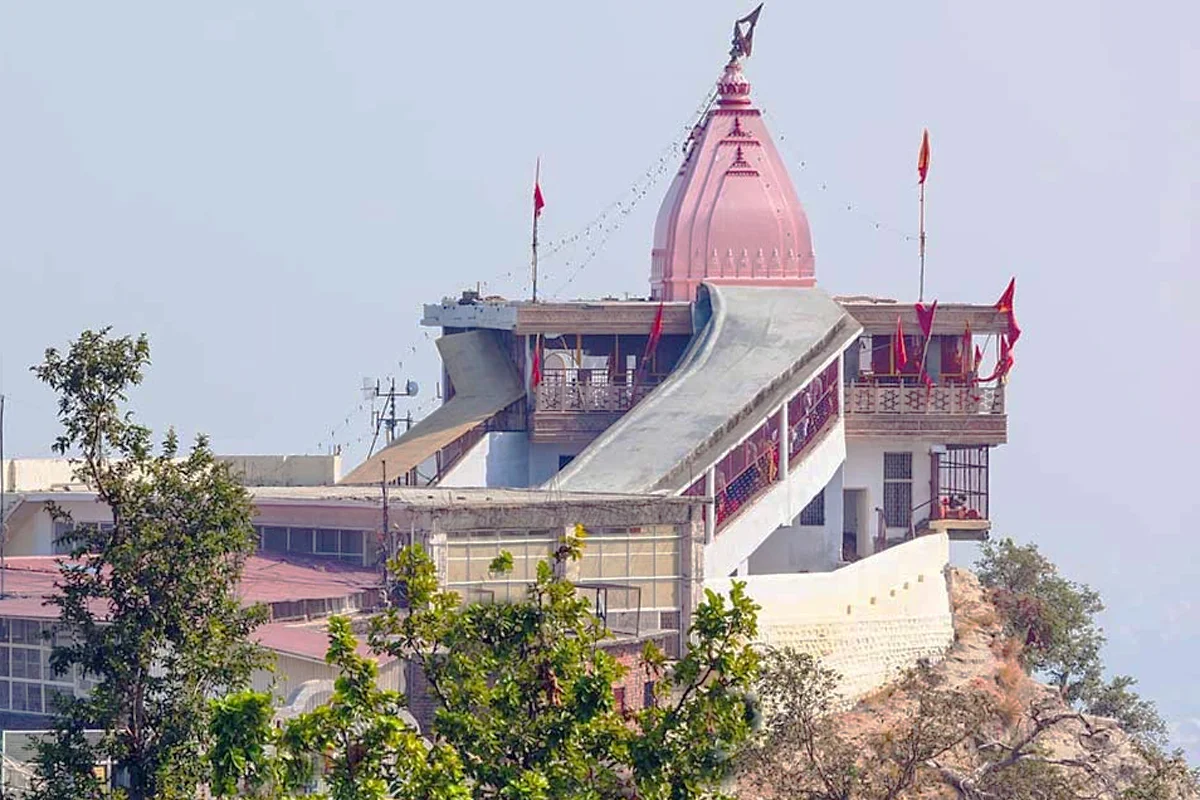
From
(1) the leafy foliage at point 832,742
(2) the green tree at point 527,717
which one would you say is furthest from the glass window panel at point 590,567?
(2) the green tree at point 527,717

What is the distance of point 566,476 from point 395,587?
23.7 feet

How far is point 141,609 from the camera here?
1554 inches

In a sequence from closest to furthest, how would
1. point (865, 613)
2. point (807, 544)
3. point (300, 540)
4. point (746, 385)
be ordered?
point (300, 540), point (865, 613), point (746, 385), point (807, 544)

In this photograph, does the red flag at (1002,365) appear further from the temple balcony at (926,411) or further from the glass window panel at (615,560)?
the glass window panel at (615,560)

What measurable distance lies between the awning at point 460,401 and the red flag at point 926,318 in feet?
32.8

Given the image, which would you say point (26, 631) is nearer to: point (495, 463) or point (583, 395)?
point (495, 463)

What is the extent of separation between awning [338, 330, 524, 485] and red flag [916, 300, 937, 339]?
394 inches

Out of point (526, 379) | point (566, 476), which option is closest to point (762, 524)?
point (566, 476)

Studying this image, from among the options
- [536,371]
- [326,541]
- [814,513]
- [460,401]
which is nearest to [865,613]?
[814,513]

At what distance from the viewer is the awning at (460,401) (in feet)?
245

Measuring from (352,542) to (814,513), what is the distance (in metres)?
13.2

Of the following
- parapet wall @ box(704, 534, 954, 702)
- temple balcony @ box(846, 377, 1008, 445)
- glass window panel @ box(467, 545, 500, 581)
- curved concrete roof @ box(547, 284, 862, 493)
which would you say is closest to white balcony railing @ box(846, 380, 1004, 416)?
temple balcony @ box(846, 377, 1008, 445)

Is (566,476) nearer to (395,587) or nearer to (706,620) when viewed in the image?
(395,587)

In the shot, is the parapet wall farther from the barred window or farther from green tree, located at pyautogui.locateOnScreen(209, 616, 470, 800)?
green tree, located at pyautogui.locateOnScreen(209, 616, 470, 800)
